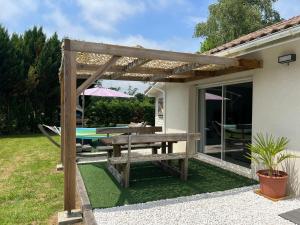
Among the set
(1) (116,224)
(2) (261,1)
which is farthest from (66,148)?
(2) (261,1)

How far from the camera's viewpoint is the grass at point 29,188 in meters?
4.80

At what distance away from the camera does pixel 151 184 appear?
6.43m

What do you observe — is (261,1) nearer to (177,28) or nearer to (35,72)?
(177,28)

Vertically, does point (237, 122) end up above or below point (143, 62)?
below

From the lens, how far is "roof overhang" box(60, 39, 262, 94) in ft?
15.8

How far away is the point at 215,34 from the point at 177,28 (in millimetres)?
8356

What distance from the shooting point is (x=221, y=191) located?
5.84m

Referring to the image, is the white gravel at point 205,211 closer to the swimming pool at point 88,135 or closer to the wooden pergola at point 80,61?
the wooden pergola at point 80,61

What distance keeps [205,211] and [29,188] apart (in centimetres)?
411

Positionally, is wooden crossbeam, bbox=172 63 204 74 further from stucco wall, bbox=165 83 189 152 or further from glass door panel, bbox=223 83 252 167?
stucco wall, bbox=165 83 189 152

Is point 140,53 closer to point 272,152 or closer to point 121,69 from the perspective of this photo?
point 121,69

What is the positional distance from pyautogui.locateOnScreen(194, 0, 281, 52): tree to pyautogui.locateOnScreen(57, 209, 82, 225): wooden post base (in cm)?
2487

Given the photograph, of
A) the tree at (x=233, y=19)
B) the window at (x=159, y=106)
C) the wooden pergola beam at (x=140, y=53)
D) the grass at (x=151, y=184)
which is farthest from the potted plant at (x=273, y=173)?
the tree at (x=233, y=19)

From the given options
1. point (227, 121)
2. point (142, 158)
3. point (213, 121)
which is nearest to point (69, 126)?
point (142, 158)
